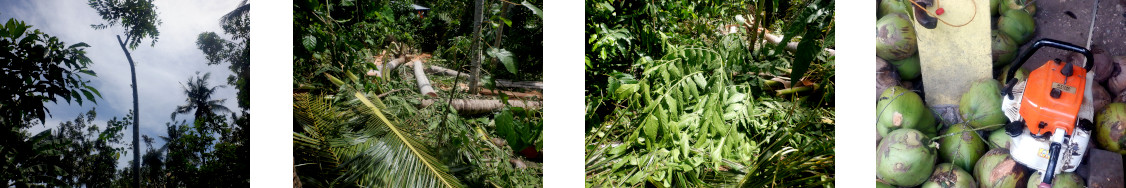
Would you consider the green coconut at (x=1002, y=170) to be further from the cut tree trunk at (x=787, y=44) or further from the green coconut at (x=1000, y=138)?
the cut tree trunk at (x=787, y=44)

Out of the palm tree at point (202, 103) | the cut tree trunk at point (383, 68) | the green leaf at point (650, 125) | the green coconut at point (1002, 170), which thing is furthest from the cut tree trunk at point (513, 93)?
the green coconut at point (1002, 170)

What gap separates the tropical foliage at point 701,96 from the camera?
177 centimetres

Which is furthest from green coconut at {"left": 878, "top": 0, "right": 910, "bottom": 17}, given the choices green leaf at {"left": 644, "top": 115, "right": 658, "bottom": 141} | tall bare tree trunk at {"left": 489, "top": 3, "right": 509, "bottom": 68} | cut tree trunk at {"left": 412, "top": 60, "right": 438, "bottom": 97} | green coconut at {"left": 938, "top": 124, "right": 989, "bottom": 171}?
cut tree trunk at {"left": 412, "top": 60, "right": 438, "bottom": 97}

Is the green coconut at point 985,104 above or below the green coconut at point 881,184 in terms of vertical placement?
above

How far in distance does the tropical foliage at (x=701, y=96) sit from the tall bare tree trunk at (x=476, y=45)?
348 mm

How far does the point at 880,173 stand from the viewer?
5.28ft

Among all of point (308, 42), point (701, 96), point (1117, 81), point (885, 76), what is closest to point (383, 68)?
point (308, 42)

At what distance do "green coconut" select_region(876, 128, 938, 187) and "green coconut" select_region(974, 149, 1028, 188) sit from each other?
0.40 feet

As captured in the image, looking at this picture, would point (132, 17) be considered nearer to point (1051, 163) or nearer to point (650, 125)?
point (650, 125)

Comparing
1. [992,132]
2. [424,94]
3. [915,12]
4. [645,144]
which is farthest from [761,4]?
[424,94]

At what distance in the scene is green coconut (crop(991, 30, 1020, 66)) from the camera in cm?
150

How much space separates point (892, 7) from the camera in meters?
1.57

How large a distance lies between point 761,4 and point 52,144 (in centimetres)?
193

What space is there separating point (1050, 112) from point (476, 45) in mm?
1512
